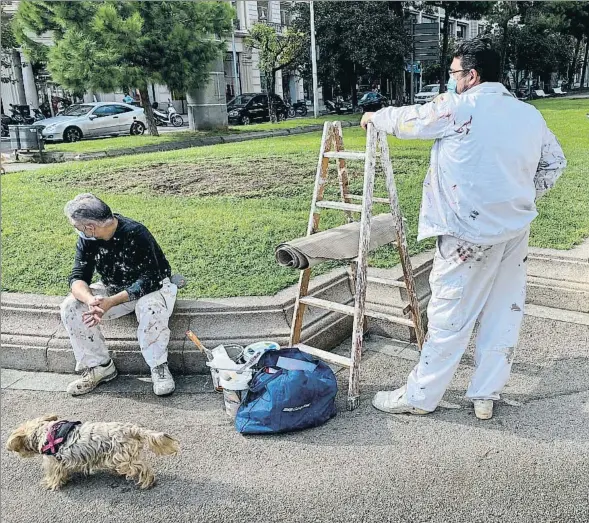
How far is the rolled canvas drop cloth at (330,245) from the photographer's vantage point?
3.33 m

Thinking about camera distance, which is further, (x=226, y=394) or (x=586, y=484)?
(x=226, y=394)

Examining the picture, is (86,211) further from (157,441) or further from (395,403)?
(395,403)

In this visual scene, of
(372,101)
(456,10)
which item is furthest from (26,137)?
(456,10)

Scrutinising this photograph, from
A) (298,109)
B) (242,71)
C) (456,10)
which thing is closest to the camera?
(456,10)

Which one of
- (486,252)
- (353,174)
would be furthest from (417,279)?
(353,174)

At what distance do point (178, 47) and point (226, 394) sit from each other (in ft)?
54.6

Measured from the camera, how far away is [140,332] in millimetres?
3689

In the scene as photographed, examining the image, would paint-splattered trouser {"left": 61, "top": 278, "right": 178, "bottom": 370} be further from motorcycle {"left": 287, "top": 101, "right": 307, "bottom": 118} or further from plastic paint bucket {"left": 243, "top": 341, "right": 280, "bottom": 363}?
motorcycle {"left": 287, "top": 101, "right": 307, "bottom": 118}

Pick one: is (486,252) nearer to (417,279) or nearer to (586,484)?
(586,484)

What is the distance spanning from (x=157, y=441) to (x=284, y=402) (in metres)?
0.69

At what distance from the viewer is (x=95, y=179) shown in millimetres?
9203

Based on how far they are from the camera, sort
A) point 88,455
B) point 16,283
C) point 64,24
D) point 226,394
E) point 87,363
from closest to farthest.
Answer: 1. point 88,455
2. point 226,394
3. point 87,363
4. point 16,283
5. point 64,24

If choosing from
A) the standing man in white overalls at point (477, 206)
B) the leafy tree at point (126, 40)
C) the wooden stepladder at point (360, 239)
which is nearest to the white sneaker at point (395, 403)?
the standing man in white overalls at point (477, 206)

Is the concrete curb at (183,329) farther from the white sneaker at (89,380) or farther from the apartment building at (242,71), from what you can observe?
the apartment building at (242,71)
